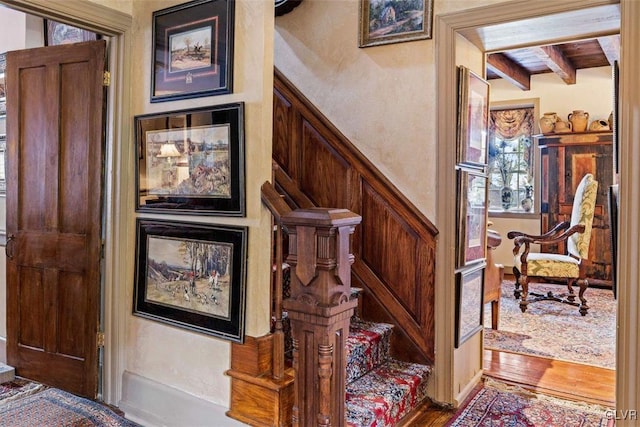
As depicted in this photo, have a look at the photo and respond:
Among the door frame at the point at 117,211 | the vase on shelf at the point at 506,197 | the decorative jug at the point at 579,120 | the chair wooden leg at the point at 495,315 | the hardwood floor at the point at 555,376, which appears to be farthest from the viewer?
the vase on shelf at the point at 506,197

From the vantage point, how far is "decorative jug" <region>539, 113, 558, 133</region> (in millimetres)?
6445

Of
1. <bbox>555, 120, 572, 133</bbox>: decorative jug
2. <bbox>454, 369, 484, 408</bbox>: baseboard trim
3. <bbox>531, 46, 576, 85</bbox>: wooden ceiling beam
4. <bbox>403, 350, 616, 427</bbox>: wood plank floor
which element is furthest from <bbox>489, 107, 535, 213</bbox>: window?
<bbox>454, 369, 484, 408</bbox>: baseboard trim

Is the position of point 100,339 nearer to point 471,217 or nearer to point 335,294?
point 335,294

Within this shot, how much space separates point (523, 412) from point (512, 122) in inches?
215

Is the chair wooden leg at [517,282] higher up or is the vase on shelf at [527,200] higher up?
the vase on shelf at [527,200]

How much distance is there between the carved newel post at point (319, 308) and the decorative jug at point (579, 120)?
18.2 feet

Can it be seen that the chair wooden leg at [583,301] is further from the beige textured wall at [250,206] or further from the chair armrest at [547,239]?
the beige textured wall at [250,206]

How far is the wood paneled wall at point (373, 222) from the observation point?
9.48 ft

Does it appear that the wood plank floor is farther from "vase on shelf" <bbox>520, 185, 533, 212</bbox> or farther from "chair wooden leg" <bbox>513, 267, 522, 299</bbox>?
"vase on shelf" <bbox>520, 185, 533, 212</bbox>

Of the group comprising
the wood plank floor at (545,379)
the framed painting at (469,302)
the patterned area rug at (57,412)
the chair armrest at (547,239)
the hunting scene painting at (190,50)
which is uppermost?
the hunting scene painting at (190,50)

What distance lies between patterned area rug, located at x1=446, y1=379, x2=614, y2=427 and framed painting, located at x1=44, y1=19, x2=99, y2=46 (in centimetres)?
320

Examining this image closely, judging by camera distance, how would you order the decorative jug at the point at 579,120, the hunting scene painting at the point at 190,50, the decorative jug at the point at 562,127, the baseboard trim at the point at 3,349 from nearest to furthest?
the hunting scene painting at the point at 190,50 → the baseboard trim at the point at 3,349 → the decorative jug at the point at 579,120 → the decorative jug at the point at 562,127

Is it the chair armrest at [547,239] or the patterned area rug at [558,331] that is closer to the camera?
the patterned area rug at [558,331]

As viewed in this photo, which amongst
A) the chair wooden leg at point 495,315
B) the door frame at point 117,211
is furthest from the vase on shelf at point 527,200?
the door frame at point 117,211
